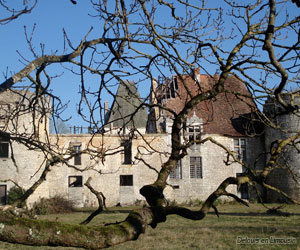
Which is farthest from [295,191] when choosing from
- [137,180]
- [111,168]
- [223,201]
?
[111,168]

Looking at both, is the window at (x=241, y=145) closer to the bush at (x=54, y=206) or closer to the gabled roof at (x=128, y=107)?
the gabled roof at (x=128, y=107)

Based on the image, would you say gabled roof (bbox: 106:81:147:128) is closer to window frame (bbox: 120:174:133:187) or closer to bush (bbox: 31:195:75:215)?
bush (bbox: 31:195:75:215)

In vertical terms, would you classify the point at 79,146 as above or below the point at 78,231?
above

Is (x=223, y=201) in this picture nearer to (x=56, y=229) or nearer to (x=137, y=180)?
(x=137, y=180)

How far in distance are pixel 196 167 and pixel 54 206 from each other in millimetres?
10836

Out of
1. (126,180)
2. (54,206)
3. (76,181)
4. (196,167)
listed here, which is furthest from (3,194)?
(196,167)

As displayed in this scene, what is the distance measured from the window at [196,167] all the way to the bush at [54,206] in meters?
9.20

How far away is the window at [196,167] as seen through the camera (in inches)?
1123

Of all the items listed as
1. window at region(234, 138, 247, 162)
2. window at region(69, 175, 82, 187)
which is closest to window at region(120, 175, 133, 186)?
window at region(69, 175, 82, 187)

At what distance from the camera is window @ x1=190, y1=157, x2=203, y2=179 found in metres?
28.5

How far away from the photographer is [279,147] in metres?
3.96

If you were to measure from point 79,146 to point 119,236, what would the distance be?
85.5 feet

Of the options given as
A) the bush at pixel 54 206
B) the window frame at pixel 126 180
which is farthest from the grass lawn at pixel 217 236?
the window frame at pixel 126 180

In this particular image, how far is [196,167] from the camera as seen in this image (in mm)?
28719
